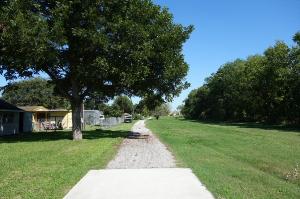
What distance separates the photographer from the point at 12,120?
4284 centimetres

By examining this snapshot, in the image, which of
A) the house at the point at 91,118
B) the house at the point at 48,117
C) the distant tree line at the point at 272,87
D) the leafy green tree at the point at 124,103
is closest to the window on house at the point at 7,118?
the house at the point at 48,117

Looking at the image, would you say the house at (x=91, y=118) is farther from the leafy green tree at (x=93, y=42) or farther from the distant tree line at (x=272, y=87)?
the leafy green tree at (x=93, y=42)

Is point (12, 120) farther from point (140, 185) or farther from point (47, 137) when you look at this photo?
point (140, 185)

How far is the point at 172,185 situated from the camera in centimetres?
1073

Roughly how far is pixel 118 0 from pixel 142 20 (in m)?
1.98

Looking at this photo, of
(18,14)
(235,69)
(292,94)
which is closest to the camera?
(18,14)

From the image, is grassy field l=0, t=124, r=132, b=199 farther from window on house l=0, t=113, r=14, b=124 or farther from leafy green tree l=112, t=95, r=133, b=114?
leafy green tree l=112, t=95, r=133, b=114

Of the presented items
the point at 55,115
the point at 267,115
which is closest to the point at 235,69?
the point at 267,115

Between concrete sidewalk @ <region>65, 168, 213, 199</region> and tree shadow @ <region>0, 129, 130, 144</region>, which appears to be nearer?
concrete sidewalk @ <region>65, 168, 213, 199</region>

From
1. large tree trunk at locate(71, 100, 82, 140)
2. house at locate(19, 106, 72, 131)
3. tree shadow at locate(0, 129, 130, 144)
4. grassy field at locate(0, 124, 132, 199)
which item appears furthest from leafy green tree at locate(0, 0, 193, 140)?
house at locate(19, 106, 72, 131)

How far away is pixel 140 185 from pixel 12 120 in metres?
34.4

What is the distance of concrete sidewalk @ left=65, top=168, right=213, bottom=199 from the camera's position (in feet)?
31.3

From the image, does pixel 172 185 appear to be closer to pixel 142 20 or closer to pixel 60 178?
pixel 60 178

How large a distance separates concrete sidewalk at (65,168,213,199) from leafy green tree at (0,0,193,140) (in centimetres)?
1379
